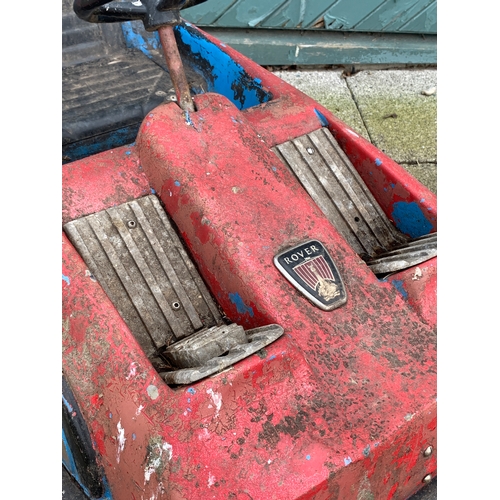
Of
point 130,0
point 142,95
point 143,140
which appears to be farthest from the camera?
point 142,95

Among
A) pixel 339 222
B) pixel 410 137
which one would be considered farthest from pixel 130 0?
pixel 410 137

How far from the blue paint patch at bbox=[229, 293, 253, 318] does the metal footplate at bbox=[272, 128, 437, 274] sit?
1.35 ft

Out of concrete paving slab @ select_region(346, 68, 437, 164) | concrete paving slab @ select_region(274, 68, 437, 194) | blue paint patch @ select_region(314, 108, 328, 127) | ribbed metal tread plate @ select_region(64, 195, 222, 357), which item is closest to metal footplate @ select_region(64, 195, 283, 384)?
ribbed metal tread plate @ select_region(64, 195, 222, 357)

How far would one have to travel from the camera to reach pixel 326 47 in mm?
3553

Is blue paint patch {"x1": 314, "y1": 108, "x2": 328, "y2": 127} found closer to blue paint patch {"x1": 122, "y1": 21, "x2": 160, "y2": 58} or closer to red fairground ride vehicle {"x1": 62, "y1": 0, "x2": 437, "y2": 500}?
red fairground ride vehicle {"x1": 62, "y1": 0, "x2": 437, "y2": 500}

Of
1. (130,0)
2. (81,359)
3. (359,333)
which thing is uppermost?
(130,0)

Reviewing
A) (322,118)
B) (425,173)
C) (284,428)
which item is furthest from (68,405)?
(425,173)

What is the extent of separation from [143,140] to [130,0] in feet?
1.11

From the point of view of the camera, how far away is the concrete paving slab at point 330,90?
3223mm

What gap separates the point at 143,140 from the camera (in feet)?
5.77

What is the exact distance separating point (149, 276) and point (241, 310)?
248mm

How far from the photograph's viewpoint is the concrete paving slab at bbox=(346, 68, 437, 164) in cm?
306

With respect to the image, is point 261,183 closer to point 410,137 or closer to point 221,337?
point 221,337

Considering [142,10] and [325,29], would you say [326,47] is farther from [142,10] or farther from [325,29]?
[142,10]
